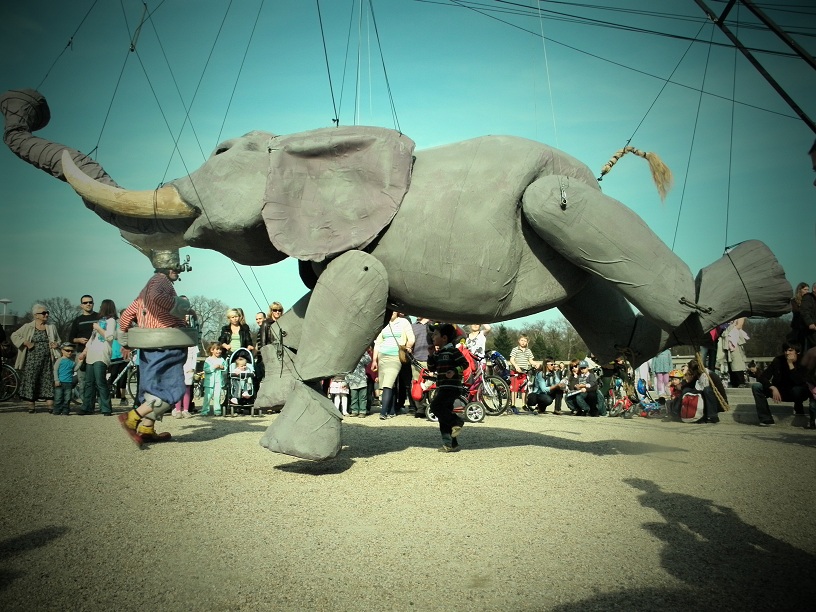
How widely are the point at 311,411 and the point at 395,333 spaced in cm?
569

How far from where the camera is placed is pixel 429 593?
288cm

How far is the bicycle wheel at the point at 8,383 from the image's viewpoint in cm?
1266

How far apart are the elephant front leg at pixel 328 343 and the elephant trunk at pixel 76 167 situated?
139 centimetres

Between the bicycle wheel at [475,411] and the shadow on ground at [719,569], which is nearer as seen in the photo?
the shadow on ground at [719,569]

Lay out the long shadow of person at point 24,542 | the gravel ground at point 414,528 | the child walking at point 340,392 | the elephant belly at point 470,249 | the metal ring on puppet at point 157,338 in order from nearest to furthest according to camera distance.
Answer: the gravel ground at point 414,528
the long shadow of person at point 24,542
the elephant belly at point 470,249
the metal ring on puppet at point 157,338
the child walking at point 340,392

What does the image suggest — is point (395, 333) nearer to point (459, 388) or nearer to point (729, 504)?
point (459, 388)

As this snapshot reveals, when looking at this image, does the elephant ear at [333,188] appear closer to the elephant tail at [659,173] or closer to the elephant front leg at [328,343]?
the elephant front leg at [328,343]

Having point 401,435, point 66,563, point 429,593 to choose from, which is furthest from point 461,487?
point 401,435

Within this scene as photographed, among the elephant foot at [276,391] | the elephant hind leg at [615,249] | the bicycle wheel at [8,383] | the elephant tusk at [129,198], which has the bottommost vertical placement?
the elephant foot at [276,391]

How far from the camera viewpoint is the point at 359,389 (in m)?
11.4

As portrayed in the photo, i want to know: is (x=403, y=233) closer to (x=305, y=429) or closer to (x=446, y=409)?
(x=305, y=429)

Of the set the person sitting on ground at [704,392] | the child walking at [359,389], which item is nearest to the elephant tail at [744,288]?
the person sitting on ground at [704,392]

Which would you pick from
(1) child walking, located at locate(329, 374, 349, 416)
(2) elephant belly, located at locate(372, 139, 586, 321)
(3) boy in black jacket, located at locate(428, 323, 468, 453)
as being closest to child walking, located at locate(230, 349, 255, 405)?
(1) child walking, located at locate(329, 374, 349, 416)

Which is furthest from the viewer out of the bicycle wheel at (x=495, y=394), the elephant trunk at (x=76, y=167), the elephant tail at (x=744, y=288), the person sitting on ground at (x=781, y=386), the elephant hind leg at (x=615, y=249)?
the bicycle wheel at (x=495, y=394)
